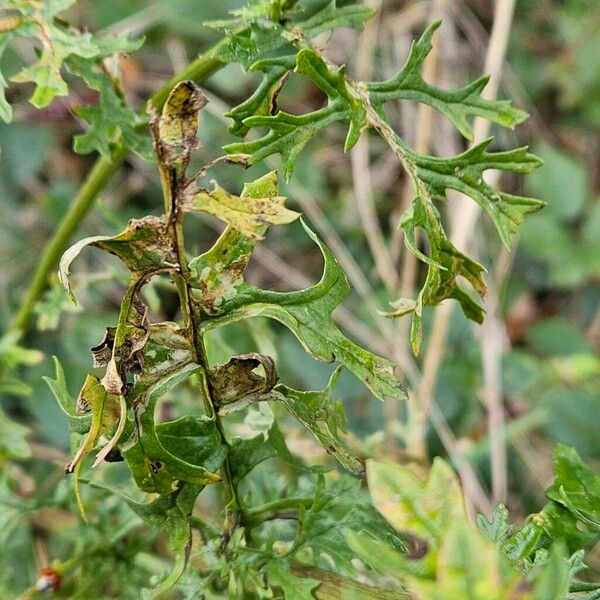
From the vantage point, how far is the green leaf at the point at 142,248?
0.78 metres

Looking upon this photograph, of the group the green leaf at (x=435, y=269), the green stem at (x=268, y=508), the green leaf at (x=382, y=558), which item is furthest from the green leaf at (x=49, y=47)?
the green leaf at (x=382, y=558)

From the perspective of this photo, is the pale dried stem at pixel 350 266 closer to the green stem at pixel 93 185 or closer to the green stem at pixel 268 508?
the green stem at pixel 93 185

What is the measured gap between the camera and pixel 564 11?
9.07 ft

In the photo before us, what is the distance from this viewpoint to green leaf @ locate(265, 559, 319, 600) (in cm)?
93

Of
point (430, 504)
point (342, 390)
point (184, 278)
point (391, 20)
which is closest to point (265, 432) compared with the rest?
point (184, 278)

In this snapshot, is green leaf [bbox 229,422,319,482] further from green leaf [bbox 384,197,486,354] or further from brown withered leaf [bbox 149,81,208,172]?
brown withered leaf [bbox 149,81,208,172]

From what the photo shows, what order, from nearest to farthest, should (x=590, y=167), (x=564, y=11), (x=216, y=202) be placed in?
(x=216, y=202) < (x=564, y=11) < (x=590, y=167)

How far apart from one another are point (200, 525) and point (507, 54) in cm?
219

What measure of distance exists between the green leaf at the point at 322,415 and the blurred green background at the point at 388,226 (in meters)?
1.12

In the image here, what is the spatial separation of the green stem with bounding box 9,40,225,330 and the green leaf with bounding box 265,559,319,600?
561mm

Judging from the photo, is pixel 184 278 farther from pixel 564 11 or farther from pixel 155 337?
pixel 564 11

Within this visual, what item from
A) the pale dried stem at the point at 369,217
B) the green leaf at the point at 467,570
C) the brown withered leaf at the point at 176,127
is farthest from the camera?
the pale dried stem at the point at 369,217

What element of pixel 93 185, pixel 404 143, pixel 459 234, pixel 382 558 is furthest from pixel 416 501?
pixel 459 234

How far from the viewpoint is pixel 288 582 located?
946 mm
